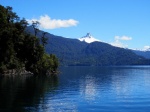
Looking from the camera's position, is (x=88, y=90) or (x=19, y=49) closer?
(x=88, y=90)

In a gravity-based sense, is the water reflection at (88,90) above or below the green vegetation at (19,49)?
below

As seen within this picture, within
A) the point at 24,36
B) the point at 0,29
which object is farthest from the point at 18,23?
the point at 0,29

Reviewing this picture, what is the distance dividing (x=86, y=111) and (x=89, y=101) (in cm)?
1063

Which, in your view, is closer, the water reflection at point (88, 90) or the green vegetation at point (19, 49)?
the water reflection at point (88, 90)

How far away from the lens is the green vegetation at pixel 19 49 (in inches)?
4843

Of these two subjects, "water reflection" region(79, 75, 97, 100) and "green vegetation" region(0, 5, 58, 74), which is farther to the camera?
"green vegetation" region(0, 5, 58, 74)

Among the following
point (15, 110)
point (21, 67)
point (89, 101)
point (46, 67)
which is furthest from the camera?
point (46, 67)

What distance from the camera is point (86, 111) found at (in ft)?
143

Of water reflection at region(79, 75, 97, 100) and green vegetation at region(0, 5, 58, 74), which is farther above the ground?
green vegetation at region(0, 5, 58, 74)

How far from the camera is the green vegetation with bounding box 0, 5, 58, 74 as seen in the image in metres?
123

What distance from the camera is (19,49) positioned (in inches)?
5610

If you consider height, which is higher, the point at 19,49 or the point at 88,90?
the point at 19,49

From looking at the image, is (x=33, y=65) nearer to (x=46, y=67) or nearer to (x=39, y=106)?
(x=46, y=67)

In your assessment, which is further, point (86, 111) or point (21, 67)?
point (21, 67)
